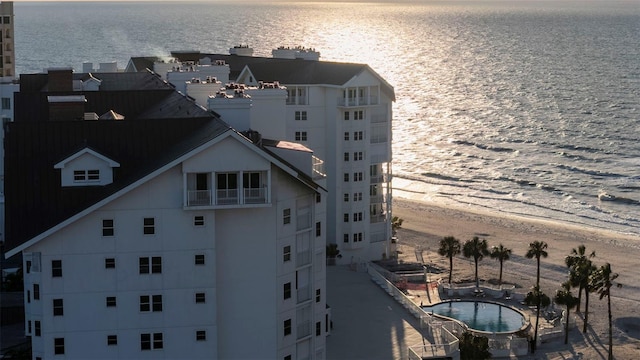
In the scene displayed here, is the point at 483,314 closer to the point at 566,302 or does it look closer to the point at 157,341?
the point at 566,302

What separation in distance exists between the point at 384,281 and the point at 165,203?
26509mm

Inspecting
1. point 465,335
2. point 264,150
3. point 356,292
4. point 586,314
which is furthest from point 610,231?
point 264,150

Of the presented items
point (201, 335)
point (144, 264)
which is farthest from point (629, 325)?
point (144, 264)

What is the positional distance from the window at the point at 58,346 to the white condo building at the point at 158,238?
6 cm

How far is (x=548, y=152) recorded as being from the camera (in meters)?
164

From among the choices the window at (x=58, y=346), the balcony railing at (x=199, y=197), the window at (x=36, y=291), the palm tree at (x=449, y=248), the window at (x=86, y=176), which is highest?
the window at (x=86, y=176)

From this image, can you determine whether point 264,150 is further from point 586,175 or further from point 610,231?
point 586,175

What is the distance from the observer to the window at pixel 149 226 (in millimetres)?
49781

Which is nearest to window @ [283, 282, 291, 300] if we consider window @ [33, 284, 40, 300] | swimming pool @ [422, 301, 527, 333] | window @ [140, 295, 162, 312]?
window @ [140, 295, 162, 312]

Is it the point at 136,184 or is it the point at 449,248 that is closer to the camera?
the point at 136,184

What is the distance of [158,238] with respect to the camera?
49875mm

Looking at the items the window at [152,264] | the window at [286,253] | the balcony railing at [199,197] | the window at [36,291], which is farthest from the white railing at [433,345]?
the window at [36,291]

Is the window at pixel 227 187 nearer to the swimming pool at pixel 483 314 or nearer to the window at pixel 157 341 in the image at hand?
the window at pixel 157 341

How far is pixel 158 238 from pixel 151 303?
9.05 ft
